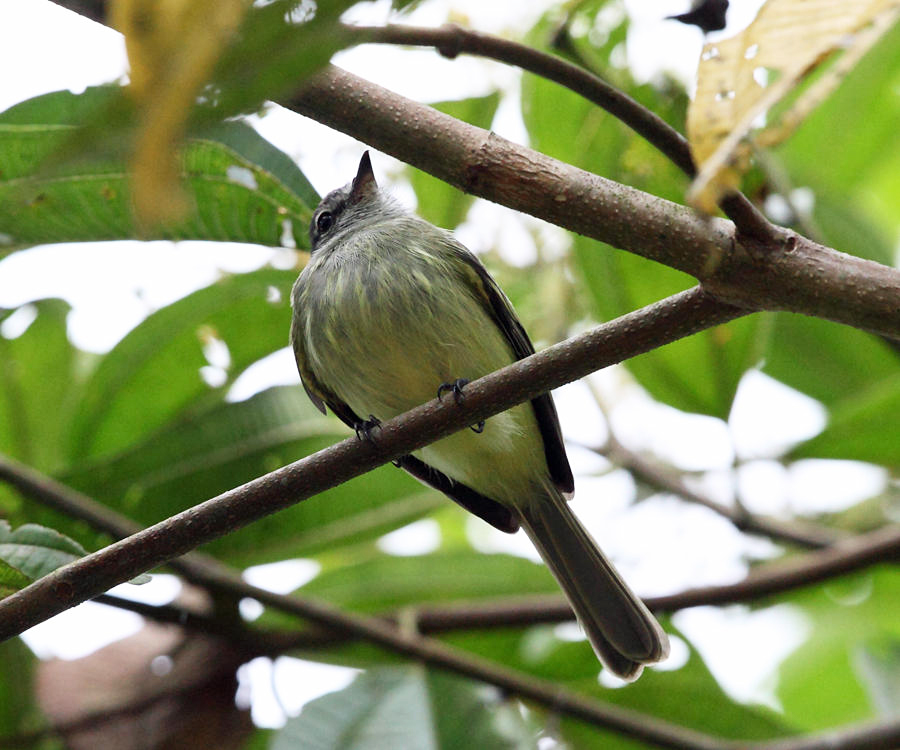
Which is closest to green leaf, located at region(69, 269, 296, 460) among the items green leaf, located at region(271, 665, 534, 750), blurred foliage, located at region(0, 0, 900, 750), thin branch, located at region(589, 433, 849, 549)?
blurred foliage, located at region(0, 0, 900, 750)

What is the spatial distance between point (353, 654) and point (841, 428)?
166cm

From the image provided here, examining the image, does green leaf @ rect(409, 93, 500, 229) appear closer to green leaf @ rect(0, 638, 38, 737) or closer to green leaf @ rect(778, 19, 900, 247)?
green leaf @ rect(778, 19, 900, 247)

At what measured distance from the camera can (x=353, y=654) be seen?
3295 millimetres

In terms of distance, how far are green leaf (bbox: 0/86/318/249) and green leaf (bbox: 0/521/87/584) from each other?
653mm

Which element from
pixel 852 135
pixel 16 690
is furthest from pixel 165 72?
pixel 852 135

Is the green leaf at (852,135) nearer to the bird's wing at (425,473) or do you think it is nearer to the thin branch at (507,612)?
the thin branch at (507,612)

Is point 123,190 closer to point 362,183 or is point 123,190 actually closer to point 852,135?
point 362,183

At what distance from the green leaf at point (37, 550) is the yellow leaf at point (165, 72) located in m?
1.48

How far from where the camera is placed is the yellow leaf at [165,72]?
57 cm

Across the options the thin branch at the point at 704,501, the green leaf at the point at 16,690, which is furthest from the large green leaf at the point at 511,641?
the green leaf at the point at 16,690

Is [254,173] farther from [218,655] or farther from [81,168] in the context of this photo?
[218,655]

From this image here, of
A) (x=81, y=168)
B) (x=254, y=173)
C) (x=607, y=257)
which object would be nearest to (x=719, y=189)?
(x=254, y=173)

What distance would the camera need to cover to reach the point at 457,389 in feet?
6.06

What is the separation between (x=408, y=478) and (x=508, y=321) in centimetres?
66
